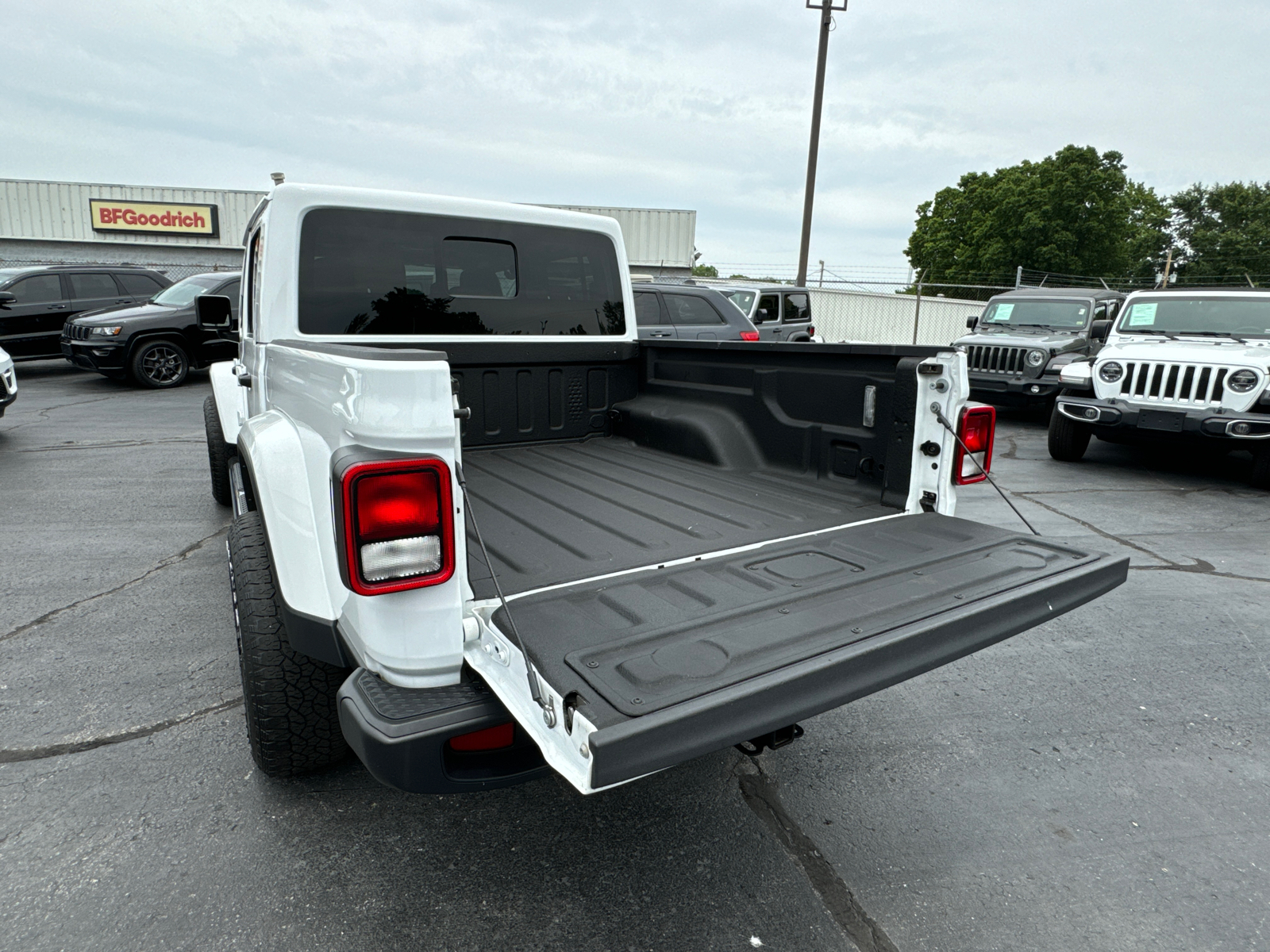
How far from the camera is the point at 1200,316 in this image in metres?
7.68

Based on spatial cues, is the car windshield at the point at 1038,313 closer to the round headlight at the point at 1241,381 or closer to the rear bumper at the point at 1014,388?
the rear bumper at the point at 1014,388

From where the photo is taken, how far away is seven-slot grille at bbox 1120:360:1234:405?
21.2ft

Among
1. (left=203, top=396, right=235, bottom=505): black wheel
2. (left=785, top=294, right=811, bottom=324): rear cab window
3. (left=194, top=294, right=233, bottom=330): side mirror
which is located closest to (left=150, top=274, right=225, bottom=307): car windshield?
(left=203, top=396, right=235, bottom=505): black wheel

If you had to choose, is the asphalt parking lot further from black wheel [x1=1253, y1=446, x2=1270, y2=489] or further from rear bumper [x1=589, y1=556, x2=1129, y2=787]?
black wheel [x1=1253, y1=446, x2=1270, y2=489]

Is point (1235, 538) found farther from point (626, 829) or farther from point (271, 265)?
point (271, 265)

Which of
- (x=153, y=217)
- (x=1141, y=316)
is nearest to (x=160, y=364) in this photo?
(x=1141, y=316)

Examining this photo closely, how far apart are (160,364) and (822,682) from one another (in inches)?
494

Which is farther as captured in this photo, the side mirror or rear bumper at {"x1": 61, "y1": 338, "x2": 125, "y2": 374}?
rear bumper at {"x1": 61, "y1": 338, "x2": 125, "y2": 374}

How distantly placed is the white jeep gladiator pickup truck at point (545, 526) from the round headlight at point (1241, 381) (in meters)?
5.24

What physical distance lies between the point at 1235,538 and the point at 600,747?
5.73 metres

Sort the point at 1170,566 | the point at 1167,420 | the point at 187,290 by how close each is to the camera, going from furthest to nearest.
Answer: the point at 187,290 → the point at 1167,420 → the point at 1170,566

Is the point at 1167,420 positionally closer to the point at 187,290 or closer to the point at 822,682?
the point at 822,682

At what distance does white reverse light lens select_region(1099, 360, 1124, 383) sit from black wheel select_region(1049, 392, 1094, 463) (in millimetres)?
425

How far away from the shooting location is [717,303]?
10.1 meters
